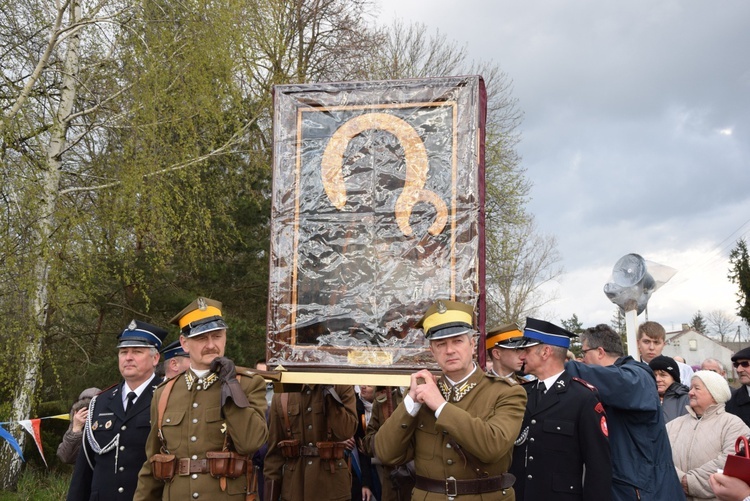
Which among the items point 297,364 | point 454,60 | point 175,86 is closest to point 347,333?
A: point 297,364

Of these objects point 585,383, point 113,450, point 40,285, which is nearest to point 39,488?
point 40,285

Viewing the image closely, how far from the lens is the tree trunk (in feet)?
30.1

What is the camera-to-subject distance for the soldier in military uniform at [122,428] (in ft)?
13.9

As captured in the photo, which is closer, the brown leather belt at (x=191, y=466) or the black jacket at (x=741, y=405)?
the brown leather belt at (x=191, y=466)

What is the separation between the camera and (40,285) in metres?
9.48

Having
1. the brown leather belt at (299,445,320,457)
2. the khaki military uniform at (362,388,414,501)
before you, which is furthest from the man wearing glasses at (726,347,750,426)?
the brown leather belt at (299,445,320,457)

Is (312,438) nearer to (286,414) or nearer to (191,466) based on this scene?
(286,414)

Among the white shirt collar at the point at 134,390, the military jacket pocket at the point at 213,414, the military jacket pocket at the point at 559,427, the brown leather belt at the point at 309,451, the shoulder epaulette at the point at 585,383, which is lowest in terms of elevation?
the brown leather belt at the point at 309,451

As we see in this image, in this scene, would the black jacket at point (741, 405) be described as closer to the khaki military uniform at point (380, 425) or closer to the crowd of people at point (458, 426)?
the crowd of people at point (458, 426)

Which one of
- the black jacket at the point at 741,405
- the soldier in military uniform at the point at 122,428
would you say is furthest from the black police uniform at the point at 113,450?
the black jacket at the point at 741,405

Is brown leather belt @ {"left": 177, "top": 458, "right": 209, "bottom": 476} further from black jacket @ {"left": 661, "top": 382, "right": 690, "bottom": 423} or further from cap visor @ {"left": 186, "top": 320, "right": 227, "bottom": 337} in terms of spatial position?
black jacket @ {"left": 661, "top": 382, "right": 690, "bottom": 423}

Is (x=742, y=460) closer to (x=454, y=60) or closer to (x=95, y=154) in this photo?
(x=95, y=154)

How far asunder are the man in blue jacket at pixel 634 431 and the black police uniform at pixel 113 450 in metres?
2.62

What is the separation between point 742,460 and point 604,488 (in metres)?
1.29
